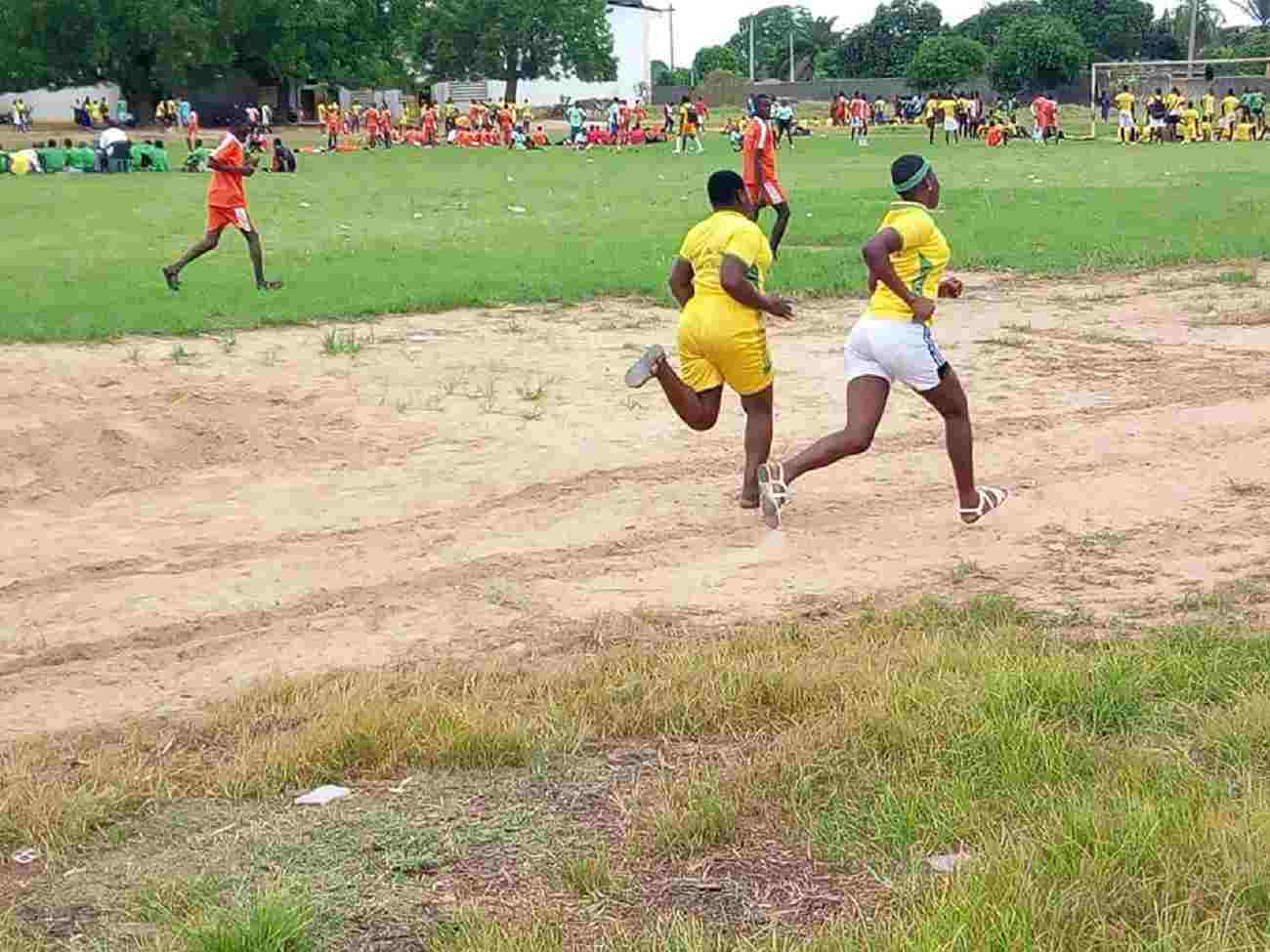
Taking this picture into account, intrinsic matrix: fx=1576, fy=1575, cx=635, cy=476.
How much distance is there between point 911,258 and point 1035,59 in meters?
71.7

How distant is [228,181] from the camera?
45.8ft

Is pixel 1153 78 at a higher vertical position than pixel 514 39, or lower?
lower

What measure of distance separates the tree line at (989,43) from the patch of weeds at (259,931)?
74.3 metres

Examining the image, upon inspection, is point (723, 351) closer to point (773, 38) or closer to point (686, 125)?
point (686, 125)

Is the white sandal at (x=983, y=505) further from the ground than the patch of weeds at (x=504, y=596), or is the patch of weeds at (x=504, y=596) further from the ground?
the white sandal at (x=983, y=505)

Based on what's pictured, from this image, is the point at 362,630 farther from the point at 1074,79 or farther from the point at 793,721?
the point at 1074,79

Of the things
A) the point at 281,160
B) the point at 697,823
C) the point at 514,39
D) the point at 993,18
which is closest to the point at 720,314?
the point at 697,823

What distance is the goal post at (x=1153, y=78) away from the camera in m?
51.7

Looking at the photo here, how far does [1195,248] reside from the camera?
53.1ft

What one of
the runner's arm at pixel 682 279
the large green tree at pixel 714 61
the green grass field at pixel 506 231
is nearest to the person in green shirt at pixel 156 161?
the green grass field at pixel 506 231

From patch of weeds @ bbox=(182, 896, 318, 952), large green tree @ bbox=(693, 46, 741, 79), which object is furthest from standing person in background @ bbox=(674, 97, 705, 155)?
large green tree @ bbox=(693, 46, 741, 79)

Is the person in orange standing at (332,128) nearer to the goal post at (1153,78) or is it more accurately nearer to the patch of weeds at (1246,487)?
the goal post at (1153,78)

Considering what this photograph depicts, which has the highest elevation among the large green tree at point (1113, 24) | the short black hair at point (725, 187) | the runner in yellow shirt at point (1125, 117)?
the large green tree at point (1113, 24)

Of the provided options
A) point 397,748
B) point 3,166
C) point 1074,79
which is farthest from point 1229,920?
point 1074,79
